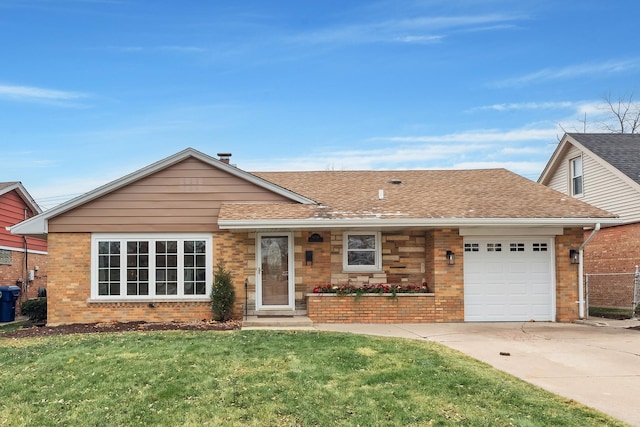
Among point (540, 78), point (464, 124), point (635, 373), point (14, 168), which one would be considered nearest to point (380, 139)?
point (464, 124)

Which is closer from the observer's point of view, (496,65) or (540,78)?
(496,65)

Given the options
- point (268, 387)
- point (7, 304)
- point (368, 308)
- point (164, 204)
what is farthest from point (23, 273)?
point (268, 387)

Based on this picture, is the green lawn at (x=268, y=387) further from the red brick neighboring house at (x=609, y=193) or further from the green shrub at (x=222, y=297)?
the red brick neighboring house at (x=609, y=193)

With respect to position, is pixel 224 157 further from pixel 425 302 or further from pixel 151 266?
pixel 425 302

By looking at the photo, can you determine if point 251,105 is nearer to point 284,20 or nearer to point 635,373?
point 284,20

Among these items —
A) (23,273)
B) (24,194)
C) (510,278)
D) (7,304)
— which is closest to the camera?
(510,278)

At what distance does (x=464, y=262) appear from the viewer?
14.1m

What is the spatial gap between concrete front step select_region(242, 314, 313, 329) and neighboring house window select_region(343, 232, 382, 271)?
6.92 ft

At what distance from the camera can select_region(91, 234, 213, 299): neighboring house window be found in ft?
46.5

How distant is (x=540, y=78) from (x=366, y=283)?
12.3 metres

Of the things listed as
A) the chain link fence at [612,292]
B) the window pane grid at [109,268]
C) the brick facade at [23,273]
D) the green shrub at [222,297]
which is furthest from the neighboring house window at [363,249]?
the brick facade at [23,273]

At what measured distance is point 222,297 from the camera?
13766mm

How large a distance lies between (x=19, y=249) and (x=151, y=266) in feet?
32.3

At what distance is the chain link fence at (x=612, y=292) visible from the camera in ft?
58.9
